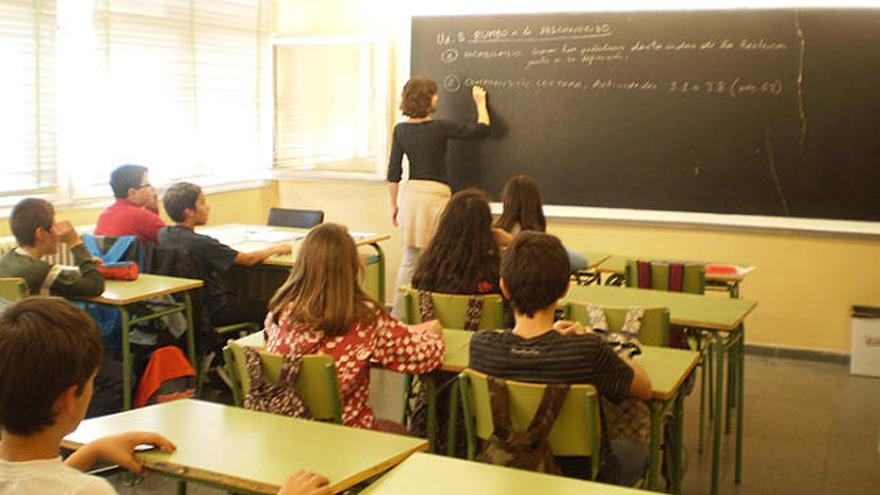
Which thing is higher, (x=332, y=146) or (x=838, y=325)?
(x=332, y=146)

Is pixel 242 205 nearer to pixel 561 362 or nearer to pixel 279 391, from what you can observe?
pixel 279 391

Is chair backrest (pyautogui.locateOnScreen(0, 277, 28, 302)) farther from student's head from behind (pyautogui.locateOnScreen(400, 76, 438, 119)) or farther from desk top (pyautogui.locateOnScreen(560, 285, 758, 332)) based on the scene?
student's head from behind (pyautogui.locateOnScreen(400, 76, 438, 119))

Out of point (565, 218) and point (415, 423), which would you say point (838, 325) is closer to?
point (565, 218)

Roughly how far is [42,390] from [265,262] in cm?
366

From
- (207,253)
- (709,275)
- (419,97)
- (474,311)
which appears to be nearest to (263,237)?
(207,253)

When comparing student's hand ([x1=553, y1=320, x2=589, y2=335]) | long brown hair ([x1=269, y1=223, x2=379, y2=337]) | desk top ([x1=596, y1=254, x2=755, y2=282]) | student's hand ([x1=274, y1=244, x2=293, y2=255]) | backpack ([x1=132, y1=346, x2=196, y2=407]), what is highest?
long brown hair ([x1=269, y1=223, x2=379, y2=337])

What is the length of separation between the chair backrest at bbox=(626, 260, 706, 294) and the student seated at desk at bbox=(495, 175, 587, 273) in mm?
302

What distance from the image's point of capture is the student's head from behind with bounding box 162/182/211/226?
5.09 metres

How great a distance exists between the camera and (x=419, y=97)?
6285mm

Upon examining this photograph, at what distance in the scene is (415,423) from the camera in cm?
369

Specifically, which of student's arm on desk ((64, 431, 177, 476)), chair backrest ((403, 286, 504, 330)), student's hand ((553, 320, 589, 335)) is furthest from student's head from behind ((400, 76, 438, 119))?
student's arm on desk ((64, 431, 177, 476))

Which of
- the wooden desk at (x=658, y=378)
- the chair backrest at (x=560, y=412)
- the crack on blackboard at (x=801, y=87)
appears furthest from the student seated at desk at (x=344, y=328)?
the crack on blackboard at (x=801, y=87)

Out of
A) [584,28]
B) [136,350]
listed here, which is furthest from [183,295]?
[584,28]

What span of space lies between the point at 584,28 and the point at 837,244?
2.11 meters
